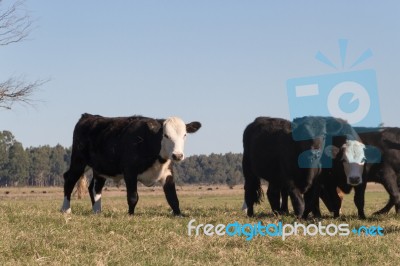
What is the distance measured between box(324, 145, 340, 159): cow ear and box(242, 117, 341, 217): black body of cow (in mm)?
438

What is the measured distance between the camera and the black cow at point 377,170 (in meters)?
12.6

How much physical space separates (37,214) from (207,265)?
182 inches

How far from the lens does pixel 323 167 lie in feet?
41.1

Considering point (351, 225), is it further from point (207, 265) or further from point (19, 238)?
point (19, 238)

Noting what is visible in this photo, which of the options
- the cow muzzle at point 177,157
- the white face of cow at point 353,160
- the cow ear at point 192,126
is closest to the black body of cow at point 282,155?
the white face of cow at point 353,160

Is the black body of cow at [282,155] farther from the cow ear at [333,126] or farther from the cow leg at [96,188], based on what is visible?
the cow leg at [96,188]

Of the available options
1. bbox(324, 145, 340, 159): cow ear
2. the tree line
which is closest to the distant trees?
the tree line

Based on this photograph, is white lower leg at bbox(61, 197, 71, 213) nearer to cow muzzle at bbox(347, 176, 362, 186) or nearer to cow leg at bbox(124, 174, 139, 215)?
cow leg at bbox(124, 174, 139, 215)

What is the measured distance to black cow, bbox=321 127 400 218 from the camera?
1262 cm

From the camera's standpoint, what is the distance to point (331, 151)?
12500mm

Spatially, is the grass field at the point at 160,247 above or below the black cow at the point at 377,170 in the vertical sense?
below

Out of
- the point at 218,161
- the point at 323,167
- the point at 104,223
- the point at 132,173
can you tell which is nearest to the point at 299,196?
the point at 323,167

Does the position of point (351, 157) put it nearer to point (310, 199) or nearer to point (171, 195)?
point (310, 199)

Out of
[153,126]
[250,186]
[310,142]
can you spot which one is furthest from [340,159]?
[153,126]
